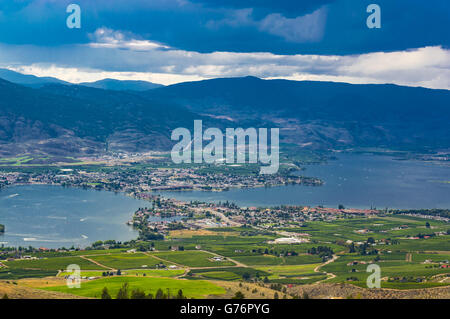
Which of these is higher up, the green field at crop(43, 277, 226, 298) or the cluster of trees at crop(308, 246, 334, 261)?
the green field at crop(43, 277, 226, 298)

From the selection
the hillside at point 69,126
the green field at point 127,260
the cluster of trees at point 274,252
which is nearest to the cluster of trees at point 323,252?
the cluster of trees at point 274,252

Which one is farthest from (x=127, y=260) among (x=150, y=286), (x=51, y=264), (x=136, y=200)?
(x=136, y=200)

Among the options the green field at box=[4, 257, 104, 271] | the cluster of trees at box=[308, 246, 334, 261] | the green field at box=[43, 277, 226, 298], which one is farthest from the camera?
the cluster of trees at box=[308, 246, 334, 261]

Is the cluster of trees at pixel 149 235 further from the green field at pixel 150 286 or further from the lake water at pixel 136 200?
the green field at pixel 150 286

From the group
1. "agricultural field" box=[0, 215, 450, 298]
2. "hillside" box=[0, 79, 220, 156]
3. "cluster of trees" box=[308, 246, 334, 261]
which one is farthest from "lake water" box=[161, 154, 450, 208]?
"hillside" box=[0, 79, 220, 156]

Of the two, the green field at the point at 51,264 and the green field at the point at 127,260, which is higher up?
the green field at the point at 51,264

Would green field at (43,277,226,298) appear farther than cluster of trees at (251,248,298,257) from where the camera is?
No

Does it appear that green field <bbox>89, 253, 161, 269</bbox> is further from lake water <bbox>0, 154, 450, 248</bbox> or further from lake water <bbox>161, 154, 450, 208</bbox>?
lake water <bbox>161, 154, 450, 208</bbox>
